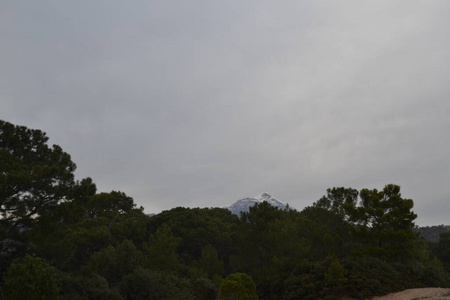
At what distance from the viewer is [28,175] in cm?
1670

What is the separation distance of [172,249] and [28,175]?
14832 mm

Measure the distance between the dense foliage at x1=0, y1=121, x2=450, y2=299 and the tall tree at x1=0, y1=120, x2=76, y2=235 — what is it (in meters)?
0.06

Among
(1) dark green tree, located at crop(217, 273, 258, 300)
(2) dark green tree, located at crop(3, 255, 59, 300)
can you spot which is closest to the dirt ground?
(1) dark green tree, located at crop(217, 273, 258, 300)

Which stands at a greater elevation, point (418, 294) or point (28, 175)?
point (28, 175)

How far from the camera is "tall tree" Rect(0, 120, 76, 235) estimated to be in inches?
662

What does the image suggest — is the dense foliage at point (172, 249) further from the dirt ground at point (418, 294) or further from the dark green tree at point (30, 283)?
the dirt ground at point (418, 294)

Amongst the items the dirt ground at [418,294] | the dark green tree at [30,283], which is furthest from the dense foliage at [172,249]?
the dirt ground at [418,294]

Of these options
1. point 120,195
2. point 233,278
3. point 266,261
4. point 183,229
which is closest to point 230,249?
point 183,229

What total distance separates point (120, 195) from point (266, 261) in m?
23.2

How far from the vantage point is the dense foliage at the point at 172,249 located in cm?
1664

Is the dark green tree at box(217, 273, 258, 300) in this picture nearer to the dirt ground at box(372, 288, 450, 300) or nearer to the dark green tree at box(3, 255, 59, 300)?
the dirt ground at box(372, 288, 450, 300)

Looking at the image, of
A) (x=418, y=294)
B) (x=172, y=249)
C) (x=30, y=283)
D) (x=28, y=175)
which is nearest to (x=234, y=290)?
(x=172, y=249)

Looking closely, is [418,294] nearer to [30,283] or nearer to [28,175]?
[30,283]

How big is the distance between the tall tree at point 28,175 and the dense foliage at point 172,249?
6 centimetres
